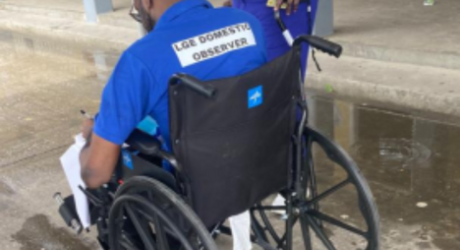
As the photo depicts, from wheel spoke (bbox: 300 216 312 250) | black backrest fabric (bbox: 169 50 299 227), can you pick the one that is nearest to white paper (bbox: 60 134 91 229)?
black backrest fabric (bbox: 169 50 299 227)

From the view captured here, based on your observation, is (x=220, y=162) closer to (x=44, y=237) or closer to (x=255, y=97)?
(x=255, y=97)

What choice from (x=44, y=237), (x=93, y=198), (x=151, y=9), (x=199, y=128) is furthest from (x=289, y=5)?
(x=44, y=237)

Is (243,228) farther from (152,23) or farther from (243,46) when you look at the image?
(152,23)

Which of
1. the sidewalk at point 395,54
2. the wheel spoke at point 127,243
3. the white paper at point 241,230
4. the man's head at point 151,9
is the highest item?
the man's head at point 151,9

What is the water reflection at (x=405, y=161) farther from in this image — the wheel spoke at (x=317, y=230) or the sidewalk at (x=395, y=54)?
the wheel spoke at (x=317, y=230)

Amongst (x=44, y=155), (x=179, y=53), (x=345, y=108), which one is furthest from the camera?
(x=345, y=108)

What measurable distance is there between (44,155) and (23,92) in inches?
73.9

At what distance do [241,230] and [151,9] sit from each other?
857 mm

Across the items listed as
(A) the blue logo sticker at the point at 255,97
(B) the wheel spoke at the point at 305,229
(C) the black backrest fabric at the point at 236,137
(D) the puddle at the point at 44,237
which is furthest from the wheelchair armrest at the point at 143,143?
(D) the puddle at the point at 44,237

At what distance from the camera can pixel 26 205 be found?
3697 millimetres

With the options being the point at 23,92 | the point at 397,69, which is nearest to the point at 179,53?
the point at 397,69

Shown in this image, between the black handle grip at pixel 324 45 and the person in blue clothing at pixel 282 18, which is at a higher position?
the black handle grip at pixel 324 45

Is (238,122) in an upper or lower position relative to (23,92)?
upper

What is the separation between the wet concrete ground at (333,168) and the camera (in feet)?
10.4
